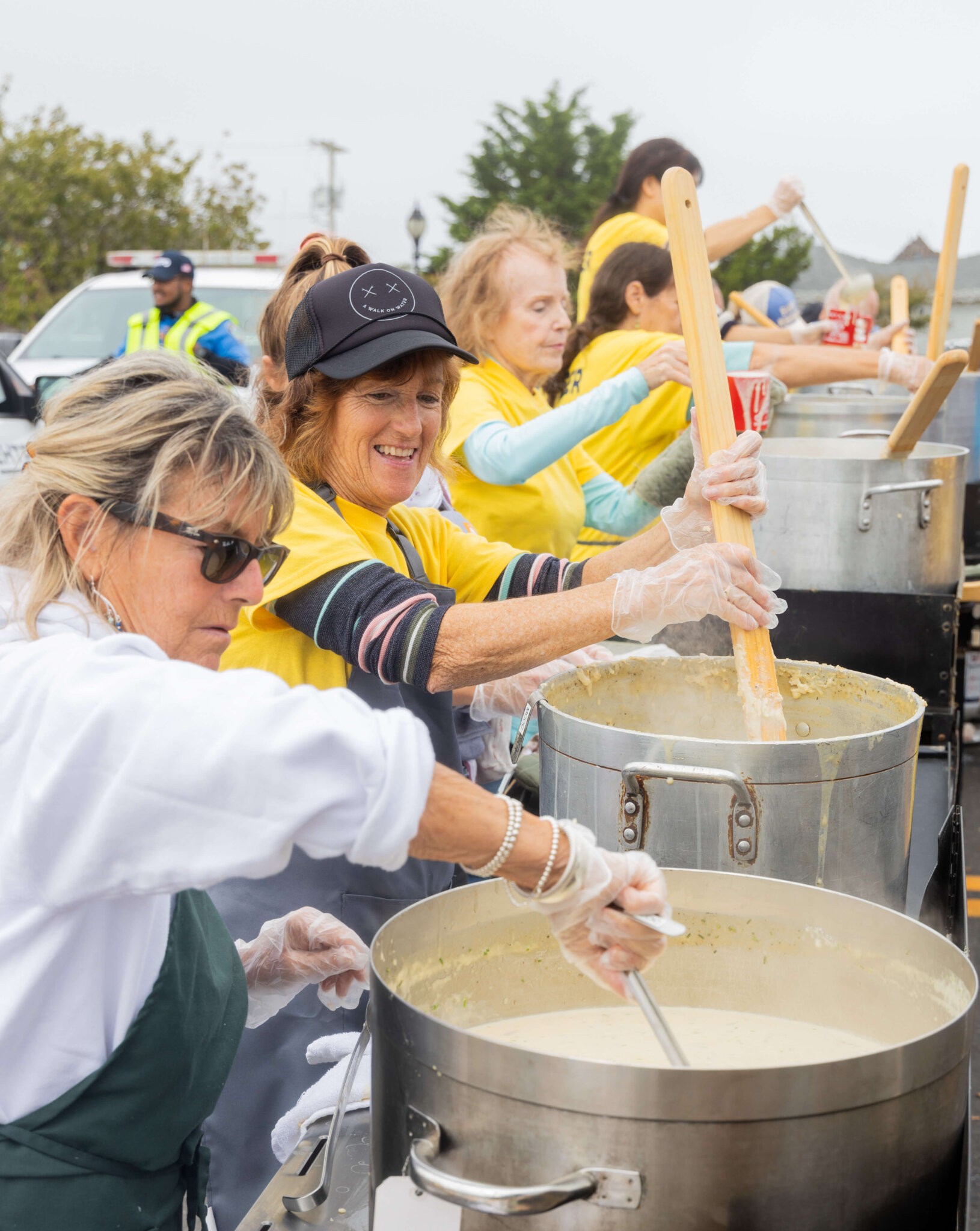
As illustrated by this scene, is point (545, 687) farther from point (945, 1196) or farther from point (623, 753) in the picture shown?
point (945, 1196)

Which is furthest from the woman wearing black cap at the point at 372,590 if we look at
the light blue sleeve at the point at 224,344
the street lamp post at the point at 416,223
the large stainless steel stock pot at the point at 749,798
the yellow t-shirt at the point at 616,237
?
the street lamp post at the point at 416,223

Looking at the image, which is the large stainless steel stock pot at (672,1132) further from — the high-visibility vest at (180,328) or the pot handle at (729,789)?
the high-visibility vest at (180,328)

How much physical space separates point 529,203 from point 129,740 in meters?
31.1

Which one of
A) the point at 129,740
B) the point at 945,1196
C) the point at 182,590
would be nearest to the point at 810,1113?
the point at 945,1196

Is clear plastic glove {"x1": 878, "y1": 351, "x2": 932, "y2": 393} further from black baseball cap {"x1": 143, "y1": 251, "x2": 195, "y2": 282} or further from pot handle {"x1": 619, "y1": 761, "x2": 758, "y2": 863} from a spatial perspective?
black baseball cap {"x1": 143, "y1": 251, "x2": 195, "y2": 282}

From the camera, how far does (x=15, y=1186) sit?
51.9 inches

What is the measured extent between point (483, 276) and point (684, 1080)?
2.82 metres

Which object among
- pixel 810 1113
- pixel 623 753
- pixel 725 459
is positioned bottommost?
pixel 810 1113

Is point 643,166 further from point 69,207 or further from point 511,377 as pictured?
point 69,207

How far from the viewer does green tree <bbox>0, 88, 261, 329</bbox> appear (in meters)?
24.1

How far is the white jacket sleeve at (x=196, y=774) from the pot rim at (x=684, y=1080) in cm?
17

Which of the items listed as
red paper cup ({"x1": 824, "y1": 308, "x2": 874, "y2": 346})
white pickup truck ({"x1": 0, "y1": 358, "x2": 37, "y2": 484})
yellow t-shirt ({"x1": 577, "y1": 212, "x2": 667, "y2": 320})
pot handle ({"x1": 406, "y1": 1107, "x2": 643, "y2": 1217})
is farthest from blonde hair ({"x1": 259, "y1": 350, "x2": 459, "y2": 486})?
white pickup truck ({"x1": 0, "y1": 358, "x2": 37, "y2": 484})

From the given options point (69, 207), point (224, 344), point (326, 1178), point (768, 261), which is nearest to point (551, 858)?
point (326, 1178)

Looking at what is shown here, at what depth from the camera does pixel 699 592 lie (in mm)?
1913
